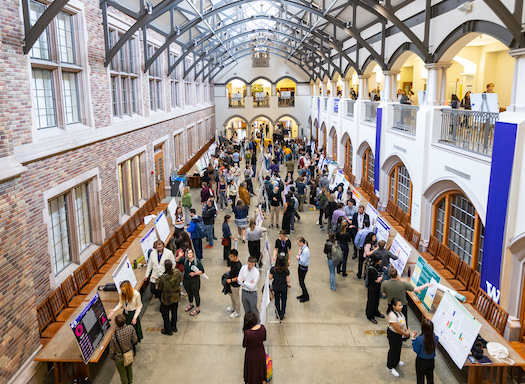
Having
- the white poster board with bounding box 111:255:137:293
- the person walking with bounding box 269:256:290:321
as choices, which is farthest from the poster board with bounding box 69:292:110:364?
the person walking with bounding box 269:256:290:321

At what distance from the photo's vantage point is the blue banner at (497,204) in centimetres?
746

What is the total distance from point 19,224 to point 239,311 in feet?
15.1

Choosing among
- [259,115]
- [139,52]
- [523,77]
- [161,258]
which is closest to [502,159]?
[523,77]

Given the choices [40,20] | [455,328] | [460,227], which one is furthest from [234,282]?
[40,20]

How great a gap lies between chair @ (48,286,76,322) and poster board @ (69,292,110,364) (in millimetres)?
986

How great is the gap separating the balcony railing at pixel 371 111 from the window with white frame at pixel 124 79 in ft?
30.6

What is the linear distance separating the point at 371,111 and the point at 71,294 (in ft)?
45.4

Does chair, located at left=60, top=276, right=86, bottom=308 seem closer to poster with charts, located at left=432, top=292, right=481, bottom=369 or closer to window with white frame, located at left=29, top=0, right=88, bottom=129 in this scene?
window with white frame, located at left=29, top=0, right=88, bottom=129

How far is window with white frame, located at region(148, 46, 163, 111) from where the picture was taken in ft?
54.8

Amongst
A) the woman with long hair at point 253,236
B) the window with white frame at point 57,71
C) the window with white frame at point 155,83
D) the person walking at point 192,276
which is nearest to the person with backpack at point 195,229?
the woman with long hair at point 253,236

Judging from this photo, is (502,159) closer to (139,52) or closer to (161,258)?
(161,258)

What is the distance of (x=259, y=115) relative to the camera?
137ft

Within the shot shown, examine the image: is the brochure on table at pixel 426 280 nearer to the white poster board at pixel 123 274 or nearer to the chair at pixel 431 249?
the chair at pixel 431 249

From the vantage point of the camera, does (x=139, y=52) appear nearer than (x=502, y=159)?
No
